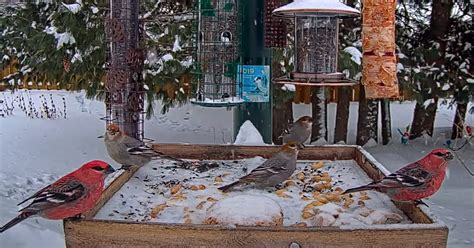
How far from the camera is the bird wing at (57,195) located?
2387 millimetres

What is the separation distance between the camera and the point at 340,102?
8.91 metres

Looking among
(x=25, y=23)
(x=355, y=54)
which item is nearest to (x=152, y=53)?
(x=25, y=23)

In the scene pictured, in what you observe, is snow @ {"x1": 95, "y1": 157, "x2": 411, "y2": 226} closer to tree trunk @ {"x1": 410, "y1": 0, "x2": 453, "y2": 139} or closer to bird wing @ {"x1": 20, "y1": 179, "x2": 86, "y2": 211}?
bird wing @ {"x1": 20, "y1": 179, "x2": 86, "y2": 211}

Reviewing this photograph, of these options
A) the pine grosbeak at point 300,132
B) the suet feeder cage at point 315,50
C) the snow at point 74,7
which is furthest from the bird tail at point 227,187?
the snow at point 74,7

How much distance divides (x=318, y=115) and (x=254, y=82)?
184 inches

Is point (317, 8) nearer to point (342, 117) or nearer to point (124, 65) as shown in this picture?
point (124, 65)

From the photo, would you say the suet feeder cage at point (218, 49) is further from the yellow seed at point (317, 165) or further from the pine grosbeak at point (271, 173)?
the pine grosbeak at point (271, 173)

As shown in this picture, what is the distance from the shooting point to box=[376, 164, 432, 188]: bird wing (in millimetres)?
2705

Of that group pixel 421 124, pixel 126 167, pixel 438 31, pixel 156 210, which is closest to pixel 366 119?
pixel 421 124

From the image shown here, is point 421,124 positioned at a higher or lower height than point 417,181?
lower

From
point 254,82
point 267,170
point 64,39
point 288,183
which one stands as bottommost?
point 288,183

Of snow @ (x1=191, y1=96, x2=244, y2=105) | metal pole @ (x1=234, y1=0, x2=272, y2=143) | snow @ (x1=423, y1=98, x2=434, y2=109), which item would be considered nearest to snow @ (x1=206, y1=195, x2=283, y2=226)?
snow @ (x1=191, y1=96, x2=244, y2=105)

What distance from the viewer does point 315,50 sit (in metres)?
3.92

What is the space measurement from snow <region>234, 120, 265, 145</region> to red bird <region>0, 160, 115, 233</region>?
194cm
